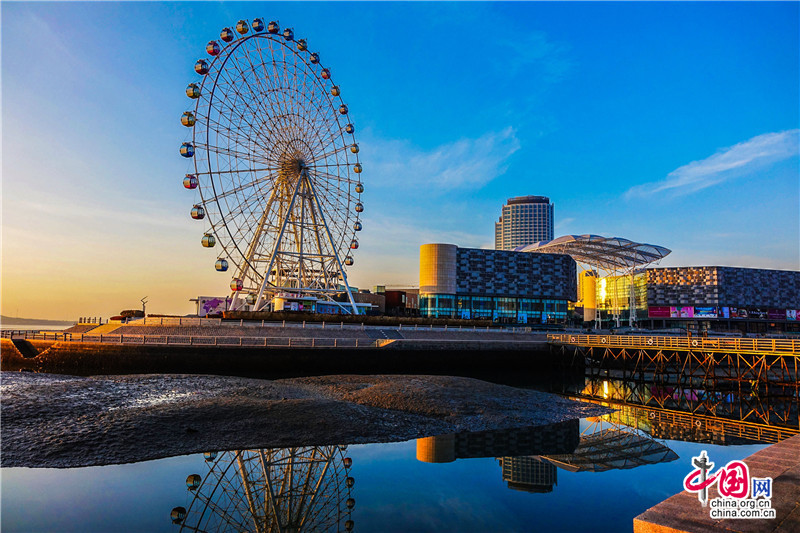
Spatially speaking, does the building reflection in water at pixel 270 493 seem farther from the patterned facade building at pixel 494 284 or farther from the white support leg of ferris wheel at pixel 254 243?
the patterned facade building at pixel 494 284

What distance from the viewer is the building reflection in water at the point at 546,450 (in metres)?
16.6

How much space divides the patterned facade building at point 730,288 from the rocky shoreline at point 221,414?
151 meters

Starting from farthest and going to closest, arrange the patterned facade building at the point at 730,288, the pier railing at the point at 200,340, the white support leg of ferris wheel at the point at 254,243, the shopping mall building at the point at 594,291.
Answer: the patterned facade building at the point at 730,288 < the shopping mall building at the point at 594,291 < the white support leg of ferris wheel at the point at 254,243 < the pier railing at the point at 200,340

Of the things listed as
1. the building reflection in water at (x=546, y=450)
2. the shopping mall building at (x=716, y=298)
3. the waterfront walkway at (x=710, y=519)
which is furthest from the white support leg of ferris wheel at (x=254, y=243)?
the shopping mall building at (x=716, y=298)

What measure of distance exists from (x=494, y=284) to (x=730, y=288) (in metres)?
79.9

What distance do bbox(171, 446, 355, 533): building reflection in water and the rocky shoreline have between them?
1633mm

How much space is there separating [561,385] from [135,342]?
35.5 metres

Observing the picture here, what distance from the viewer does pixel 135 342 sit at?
41.5 meters

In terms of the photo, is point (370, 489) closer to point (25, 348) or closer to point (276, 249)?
point (25, 348)

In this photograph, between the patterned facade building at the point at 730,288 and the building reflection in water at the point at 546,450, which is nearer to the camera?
the building reflection in water at the point at 546,450

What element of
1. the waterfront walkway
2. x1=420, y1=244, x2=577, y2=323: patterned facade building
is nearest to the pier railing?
the waterfront walkway

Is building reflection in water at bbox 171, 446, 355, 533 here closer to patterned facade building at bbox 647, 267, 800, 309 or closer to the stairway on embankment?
the stairway on embankment

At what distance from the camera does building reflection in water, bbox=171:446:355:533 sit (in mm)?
12531

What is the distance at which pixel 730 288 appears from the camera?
154m
